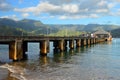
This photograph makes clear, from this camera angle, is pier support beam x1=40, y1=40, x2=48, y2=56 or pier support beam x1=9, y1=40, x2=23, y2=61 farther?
pier support beam x1=40, y1=40, x2=48, y2=56

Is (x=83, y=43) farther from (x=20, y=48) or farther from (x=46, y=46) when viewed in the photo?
(x=20, y=48)

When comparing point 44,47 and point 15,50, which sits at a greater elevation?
point 15,50

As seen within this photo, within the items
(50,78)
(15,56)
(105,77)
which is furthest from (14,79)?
(15,56)

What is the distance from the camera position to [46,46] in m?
65.1

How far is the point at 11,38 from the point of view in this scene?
46.8 meters

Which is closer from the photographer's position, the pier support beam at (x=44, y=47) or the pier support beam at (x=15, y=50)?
the pier support beam at (x=15, y=50)

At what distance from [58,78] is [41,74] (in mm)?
3469

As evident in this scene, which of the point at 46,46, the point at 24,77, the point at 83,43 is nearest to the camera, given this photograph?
the point at 24,77

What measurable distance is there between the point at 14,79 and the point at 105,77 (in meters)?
11.6

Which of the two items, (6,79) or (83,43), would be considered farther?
(83,43)

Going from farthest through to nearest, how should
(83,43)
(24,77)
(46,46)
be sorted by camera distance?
(83,43), (46,46), (24,77)

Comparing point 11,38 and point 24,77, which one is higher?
point 11,38

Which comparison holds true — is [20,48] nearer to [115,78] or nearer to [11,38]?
[11,38]

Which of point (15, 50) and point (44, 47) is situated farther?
point (44, 47)
